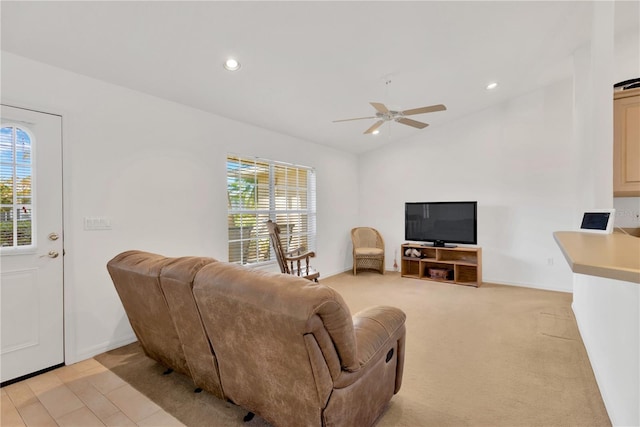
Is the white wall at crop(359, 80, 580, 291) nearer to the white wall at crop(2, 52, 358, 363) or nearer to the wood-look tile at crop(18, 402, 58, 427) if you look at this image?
the white wall at crop(2, 52, 358, 363)

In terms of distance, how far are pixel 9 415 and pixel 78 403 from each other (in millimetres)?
362

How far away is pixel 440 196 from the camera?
18.3 feet

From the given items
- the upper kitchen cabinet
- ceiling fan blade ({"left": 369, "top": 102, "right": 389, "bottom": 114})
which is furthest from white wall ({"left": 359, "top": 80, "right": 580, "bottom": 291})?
ceiling fan blade ({"left": 369, "top": 102, "right": 389, "bottom": 114})

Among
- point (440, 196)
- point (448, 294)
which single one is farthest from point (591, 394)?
point (440, 196)

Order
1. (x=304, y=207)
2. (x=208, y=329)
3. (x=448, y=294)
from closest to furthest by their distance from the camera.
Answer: (x=208, y=329)
(x=448, y=294)
(x=304, y=207)

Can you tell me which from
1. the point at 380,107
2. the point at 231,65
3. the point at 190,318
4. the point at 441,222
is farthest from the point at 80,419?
the point at 441,222

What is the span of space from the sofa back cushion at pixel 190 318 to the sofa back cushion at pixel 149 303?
0.37ft

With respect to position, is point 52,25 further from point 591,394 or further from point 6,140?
point 591,394

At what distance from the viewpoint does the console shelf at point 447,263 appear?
4.93 meters

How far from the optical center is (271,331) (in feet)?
4.33

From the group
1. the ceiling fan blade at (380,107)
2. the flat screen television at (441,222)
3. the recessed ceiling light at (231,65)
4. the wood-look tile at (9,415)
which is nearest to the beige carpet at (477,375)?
the wood-look tile at (9,415)

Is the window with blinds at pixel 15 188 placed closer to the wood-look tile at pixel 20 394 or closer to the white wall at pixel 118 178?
the white wall at pixel 118 178

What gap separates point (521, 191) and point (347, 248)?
3.15 meters

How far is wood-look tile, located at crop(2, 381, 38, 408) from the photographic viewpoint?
2.03 meters
